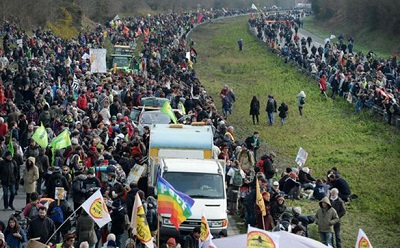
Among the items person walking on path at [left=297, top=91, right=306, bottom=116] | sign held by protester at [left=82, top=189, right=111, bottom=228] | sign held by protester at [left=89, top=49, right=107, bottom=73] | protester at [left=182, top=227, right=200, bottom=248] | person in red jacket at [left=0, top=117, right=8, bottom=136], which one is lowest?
person walking on path at [left=297, top=91, right=306, bottom=116]

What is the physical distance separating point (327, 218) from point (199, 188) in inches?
115

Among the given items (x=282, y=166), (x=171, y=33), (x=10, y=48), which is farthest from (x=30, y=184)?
(x=171, y=33)

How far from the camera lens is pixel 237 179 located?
975 inches

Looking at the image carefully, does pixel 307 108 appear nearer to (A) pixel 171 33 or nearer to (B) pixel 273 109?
(B) pixel 273 109

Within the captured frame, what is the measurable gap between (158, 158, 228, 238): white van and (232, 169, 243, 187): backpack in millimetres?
1697

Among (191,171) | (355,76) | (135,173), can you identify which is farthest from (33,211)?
(355,76)

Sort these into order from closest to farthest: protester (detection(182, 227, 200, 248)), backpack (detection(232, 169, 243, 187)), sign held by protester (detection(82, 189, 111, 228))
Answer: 1. sign held by protester (detection(82, 189, 111, 228))
2. protester (detection(182, 227, 200, 248))
3. backpack (detection(232, 169, 243, 187))

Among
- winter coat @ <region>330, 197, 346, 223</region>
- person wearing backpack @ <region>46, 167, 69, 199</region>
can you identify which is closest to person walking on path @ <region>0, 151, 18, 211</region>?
person wearing backpack @ <region>46, 167, 69, 199</region>

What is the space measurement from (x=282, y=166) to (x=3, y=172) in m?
12.8

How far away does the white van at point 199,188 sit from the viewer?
20.9 metres

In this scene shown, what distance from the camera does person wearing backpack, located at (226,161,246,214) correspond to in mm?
24797

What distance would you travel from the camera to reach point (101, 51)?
4234 centimetres

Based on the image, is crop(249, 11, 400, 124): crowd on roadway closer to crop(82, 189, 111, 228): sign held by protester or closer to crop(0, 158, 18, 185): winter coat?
crop(0, 158, 18, 185): winter coat

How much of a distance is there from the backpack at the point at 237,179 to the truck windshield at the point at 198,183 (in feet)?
8.39
